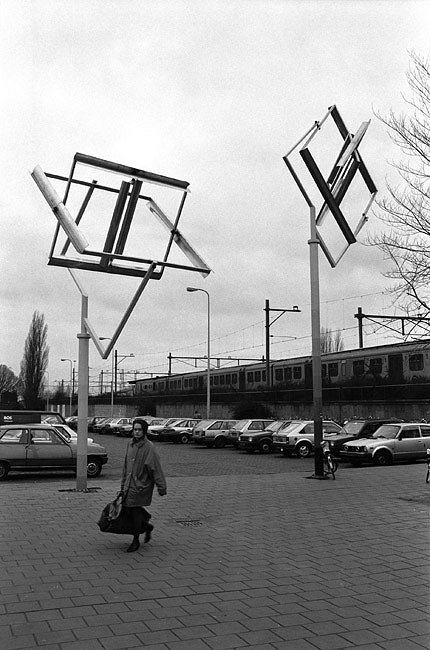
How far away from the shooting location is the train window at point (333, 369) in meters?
40.7

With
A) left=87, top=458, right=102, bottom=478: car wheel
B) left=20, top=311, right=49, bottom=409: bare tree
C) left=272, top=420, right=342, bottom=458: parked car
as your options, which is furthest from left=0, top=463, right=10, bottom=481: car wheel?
left=20, top=311, right=49, bottom=409: bare tree

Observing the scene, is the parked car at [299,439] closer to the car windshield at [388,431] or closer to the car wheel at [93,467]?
the car windshield at [388,431]

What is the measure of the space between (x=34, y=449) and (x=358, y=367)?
25019 millimetres

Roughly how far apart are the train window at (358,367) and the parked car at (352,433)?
12.4m

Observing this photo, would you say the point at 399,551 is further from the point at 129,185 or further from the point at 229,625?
the point at 129,185

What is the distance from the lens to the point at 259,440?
28.3 m

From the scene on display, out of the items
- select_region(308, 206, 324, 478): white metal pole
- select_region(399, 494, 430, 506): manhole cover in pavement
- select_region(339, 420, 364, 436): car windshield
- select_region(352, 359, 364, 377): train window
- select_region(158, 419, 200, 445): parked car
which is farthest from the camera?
select_region(352, 359, 364, 377): train window

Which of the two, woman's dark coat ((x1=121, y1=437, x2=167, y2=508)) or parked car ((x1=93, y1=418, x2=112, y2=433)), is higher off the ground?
woman's dark coat ((x1=121, y1=437, x2=167, y2=508))

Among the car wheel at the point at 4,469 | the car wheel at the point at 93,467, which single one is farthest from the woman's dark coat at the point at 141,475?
the car wheel at the point at 93,467

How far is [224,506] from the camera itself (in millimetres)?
11633

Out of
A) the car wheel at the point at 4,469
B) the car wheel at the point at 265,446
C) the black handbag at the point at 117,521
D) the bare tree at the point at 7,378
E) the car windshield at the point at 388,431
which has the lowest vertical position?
the car wheel at the point at 265,446

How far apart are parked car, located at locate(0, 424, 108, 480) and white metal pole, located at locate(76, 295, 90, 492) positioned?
3.86 metres

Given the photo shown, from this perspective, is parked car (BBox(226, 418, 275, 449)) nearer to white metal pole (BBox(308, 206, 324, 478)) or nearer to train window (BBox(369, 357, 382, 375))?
train window (BBox(369, 357, 382, 375))

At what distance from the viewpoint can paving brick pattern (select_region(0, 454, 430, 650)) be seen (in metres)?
4.90
